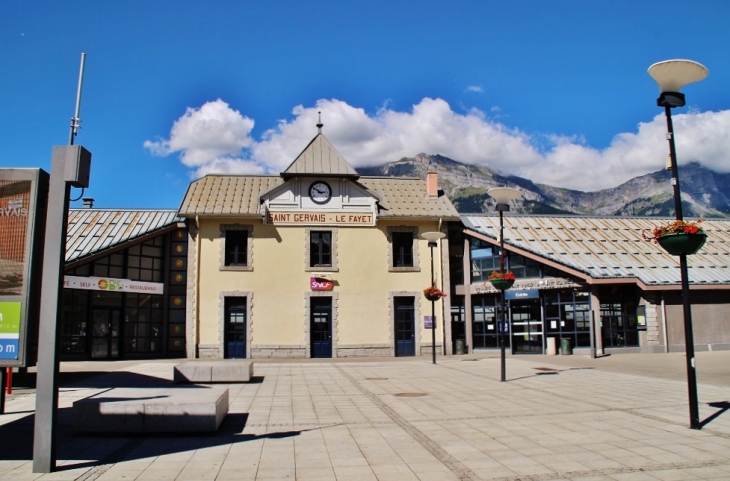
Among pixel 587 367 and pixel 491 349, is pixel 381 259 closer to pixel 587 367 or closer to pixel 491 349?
pixel 491 349

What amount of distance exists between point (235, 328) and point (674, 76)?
21.0 metres

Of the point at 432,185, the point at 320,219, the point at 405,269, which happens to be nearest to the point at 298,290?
the point at 320,219

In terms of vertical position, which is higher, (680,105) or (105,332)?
(680,105)

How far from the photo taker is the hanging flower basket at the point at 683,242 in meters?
8.95

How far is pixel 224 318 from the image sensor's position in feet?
84.5

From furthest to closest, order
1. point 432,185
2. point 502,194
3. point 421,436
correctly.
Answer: point 432,185, point 502,194, point 421,436

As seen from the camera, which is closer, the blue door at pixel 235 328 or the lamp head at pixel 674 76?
the lamp head at pixel 674 76

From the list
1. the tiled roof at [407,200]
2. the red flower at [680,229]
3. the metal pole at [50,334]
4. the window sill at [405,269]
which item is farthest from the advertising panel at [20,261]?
the window sill at [405,269]

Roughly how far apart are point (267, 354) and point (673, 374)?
16.2m

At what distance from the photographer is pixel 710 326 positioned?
24.4 metres

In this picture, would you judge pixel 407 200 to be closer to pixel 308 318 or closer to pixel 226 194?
pixel 308 318

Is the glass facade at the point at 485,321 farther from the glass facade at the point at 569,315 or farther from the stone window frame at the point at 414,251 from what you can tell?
the stone window frame at the point at 414,251

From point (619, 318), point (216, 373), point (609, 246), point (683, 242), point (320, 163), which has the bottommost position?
point (216, 373)

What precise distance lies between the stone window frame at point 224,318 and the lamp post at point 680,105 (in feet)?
64.2
